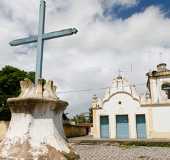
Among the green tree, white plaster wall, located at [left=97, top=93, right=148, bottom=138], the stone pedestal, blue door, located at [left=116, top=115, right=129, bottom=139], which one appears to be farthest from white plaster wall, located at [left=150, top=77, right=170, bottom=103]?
the stone pedestal

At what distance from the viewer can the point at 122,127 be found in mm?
25625

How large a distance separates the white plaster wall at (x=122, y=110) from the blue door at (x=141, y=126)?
14.4 inches

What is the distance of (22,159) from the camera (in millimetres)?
4957

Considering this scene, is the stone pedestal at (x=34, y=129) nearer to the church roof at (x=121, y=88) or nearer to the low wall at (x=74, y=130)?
the church roof at (x=121, y=88)

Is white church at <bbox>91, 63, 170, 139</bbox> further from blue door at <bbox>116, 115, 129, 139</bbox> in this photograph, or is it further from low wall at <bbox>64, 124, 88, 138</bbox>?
low wall at <bbox>64, 124, 88, 138</bbox>

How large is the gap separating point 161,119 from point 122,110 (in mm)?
3470

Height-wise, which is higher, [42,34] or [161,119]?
[42,34]

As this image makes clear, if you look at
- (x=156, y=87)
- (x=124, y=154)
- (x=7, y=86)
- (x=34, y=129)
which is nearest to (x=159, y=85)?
(x=156, y=87)

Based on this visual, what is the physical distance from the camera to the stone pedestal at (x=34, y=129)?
508cm

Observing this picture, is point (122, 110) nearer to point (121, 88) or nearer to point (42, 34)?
point (121, 88)

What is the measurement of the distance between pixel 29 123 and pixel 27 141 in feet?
→ 1.08

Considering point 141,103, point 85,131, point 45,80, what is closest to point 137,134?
point 141,103

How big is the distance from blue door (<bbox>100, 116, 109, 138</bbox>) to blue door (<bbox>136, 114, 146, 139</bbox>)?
9.04 ft

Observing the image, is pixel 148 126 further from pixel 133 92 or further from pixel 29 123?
pixel 29 123
